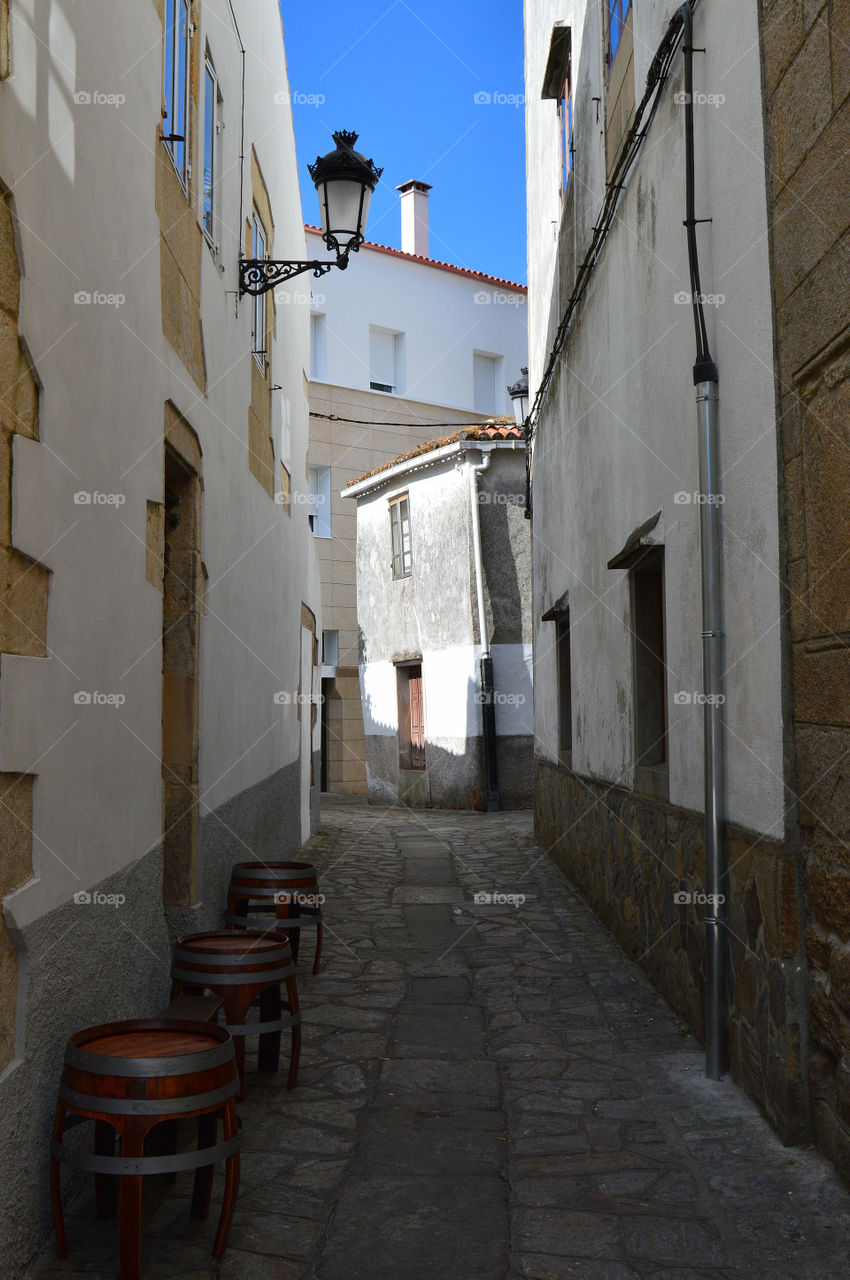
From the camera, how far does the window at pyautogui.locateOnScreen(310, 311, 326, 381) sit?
20.9 m

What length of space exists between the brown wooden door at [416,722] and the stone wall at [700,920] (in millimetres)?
10016

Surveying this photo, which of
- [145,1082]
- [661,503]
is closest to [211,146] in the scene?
[661,503]

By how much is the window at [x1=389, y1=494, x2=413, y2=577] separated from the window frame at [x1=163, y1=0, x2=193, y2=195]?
13073 mm

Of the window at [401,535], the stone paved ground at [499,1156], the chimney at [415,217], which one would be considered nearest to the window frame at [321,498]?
the window at [401,535]

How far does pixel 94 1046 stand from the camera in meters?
3.01

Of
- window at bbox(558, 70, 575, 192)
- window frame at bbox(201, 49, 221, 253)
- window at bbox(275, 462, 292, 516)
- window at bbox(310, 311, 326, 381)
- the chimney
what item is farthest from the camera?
the chimney

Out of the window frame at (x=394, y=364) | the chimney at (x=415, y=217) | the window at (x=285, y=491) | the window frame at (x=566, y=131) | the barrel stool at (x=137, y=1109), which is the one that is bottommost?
the barrel stool at (x=137, y=1109)

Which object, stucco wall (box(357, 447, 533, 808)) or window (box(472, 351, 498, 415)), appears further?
window (box(472, 351, 498, 415))

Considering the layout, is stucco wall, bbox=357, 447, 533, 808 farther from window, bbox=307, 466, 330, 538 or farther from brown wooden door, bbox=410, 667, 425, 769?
window, bbox=307, 466, 330, 538

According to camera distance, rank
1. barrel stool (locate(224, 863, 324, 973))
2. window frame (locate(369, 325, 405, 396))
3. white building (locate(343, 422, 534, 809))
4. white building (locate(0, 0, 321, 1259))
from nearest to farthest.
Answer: white building (locate(0, 0, 321, 1259)) → barrel stool (locate(224, 863, 324, 973)) → white building (locate(343, 422, 534, 809)) → window frame (locate(369, 325, 405, 396))

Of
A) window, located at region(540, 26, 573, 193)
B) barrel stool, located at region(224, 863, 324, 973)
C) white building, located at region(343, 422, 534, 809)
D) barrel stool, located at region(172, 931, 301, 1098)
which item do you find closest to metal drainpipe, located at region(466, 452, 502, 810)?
white building, located at region(343, 422, 534, 809)

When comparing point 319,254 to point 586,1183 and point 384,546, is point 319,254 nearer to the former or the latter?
point 384,546

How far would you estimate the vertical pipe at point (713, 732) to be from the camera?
4.25m

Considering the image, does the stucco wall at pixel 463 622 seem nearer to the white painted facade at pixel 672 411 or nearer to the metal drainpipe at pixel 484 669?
the metal drainpipe at pixel 484 669
